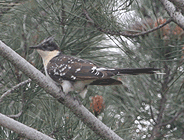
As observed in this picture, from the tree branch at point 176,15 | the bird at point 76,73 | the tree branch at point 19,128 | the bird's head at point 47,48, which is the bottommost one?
the tree branch at point 19,128

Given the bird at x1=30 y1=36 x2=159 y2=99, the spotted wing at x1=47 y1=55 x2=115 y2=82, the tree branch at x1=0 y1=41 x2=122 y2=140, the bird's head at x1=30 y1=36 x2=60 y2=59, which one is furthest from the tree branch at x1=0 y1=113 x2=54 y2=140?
the bird's head at x1=30 y1=36 x2=60 y2=59

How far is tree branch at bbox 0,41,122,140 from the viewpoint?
42.2 inches

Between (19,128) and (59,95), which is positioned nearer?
(19,128)

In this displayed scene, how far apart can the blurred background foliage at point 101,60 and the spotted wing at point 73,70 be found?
0.50 feet

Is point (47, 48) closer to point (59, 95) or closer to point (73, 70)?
point (73, 70)

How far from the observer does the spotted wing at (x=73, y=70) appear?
1.41 meters

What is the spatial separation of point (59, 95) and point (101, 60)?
0.61m

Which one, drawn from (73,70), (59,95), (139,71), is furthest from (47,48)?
(139,71)

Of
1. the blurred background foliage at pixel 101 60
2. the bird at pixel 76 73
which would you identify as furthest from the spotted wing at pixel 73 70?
the blurred background foliage at pixel 101 60

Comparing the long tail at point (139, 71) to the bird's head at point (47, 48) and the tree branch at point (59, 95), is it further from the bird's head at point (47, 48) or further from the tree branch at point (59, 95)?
the bird's head at point (47, 48)

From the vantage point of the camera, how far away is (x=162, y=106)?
2061 mm

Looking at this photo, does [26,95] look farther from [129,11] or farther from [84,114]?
[129,11]

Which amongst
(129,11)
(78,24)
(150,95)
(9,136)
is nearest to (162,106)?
(150,95)

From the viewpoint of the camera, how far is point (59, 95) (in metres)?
1.23
